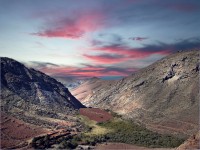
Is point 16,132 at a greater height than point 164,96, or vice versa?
point 164,96

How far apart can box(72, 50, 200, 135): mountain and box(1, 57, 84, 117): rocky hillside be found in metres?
29.0

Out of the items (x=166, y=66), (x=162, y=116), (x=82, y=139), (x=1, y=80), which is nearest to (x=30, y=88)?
(x=1, y=80)

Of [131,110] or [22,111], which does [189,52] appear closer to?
[131,110]

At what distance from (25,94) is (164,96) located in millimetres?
58771

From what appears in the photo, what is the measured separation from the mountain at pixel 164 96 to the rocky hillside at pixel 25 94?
29.0 m

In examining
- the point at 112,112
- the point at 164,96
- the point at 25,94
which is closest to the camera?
the point at 25,94

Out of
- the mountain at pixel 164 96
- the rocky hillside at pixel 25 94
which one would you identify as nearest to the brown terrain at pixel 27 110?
the rocky hillside at pixel 25 94

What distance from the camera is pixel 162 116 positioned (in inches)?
4690

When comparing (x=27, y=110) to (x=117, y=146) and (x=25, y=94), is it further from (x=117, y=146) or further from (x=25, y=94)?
(x=117, y=146)

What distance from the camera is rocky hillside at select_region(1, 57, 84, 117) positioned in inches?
3450

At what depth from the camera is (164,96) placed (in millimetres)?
136125

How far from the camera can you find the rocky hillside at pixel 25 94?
87.6 m

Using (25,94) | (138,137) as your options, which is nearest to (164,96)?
(138,137)

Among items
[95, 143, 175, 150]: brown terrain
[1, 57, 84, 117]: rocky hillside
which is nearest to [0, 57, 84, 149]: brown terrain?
[1, 57, 84, 117]: rocky hillside
